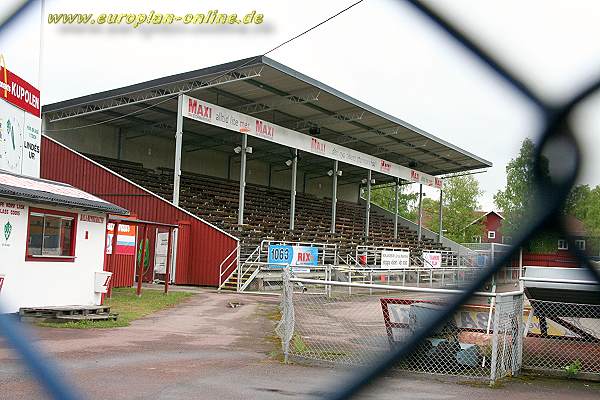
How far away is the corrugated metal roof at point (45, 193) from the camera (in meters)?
12.3

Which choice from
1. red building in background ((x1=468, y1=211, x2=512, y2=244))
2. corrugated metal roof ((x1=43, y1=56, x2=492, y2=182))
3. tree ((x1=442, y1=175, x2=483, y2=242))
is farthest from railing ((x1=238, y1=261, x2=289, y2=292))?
red building in background ((x1=468, y1=211, x2=512, y2=244))

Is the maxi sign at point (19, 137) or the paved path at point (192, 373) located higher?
the maxi sign at point (19, 137)

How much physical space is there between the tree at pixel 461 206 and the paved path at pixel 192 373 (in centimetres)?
345

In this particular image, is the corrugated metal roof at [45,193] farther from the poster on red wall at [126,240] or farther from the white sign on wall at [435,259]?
the white sign on wall at [435,259]

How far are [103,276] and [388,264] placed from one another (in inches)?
436

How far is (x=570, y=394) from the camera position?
7578 mm

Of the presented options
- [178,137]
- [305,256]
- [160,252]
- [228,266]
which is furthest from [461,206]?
[160,252]

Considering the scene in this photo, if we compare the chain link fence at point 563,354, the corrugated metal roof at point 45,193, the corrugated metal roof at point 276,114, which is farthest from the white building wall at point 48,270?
the chain link fence at point 563,354

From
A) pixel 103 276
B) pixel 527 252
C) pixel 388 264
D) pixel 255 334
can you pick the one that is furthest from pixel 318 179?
pixel 527 252

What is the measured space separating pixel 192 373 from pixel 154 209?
17288mm

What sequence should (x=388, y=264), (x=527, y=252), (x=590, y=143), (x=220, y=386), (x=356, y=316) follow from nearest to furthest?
(x=590, y=143), (x=527, y=252), (x=220, y=386), (x=356, y=316), (x=388, y=264)

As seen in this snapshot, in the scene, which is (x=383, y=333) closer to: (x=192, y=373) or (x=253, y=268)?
(x=192, y=373)

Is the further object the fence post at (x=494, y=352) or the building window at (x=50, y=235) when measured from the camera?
the building window at (x=50, y=235)

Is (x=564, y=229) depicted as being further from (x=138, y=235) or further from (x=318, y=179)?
(x=318, y=179)
